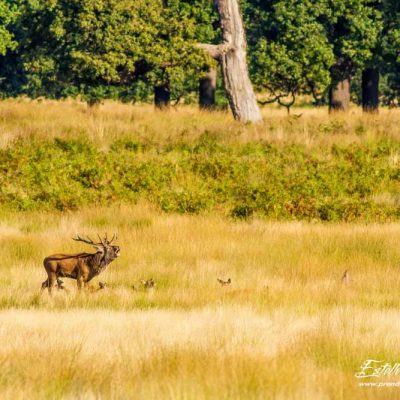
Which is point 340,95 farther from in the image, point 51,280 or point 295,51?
point 51,280

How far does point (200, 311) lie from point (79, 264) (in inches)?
59.6

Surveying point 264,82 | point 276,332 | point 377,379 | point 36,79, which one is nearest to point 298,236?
point 276,332

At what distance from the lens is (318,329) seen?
859cm

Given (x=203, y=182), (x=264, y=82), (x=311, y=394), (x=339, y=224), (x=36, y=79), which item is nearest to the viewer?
(x=311, y=394)

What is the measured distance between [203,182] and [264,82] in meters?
15.4

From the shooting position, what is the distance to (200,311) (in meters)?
9.90

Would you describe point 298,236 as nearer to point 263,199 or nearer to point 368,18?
point 263,199

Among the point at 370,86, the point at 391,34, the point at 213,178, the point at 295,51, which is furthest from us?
the point at 370,86

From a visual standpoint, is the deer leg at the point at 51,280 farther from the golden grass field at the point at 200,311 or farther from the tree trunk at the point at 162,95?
the tree trunk at the point at 162,95

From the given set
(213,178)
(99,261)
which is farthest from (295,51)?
(99,261)

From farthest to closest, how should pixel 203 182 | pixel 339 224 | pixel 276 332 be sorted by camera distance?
pixel 203 182 < pixel 339 224 < pixel 276 332

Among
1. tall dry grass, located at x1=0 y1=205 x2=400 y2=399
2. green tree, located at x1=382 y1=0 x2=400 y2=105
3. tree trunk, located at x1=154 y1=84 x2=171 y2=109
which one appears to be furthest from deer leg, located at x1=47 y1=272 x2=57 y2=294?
tree trunk, located at x1=154 y1=84 x2=171 y2=109

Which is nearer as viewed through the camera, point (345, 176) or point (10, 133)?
point (345, 176)

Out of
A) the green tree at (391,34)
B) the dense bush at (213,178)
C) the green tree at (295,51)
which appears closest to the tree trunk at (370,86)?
the green tree at (391,34)
